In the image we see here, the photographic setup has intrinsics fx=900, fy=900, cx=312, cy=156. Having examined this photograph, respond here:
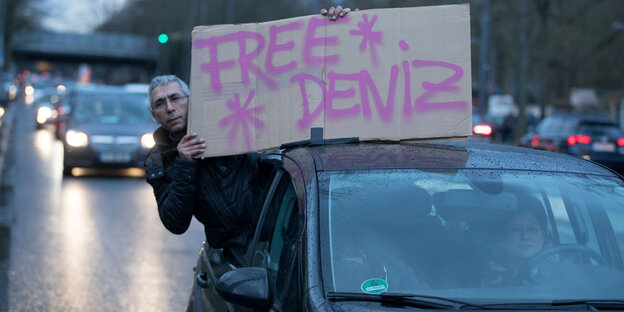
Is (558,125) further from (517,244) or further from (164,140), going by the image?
(517,244)

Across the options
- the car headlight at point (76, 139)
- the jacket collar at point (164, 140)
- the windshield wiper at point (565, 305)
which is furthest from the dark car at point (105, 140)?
the windshield wiper at point (565, 305)

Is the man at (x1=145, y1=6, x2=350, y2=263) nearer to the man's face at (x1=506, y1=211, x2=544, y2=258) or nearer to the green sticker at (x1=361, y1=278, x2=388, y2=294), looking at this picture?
the green sticker at (x1=361, y1=278, x2=388, y2=294)

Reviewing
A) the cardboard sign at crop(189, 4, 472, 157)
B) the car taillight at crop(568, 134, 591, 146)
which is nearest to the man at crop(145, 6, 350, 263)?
the cardboard sign at crop(189, 4, 472, 157)

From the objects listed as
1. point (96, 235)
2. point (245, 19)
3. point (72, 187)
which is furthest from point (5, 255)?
point (245, 19)

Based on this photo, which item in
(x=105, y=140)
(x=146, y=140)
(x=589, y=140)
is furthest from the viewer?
(x=589, y=140)

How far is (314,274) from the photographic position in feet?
10.1

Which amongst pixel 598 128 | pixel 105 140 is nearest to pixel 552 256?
pixel 105 140

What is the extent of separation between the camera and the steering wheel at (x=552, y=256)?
322cm

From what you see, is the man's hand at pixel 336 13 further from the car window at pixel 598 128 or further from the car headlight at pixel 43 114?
the car headlight at pixel 43 114

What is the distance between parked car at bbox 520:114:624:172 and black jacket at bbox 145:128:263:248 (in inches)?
627

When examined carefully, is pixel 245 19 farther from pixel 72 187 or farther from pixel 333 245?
pixel 333 245

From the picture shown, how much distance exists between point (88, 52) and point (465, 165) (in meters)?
101

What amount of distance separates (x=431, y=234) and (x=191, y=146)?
1.31 m

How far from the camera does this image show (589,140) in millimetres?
19750
